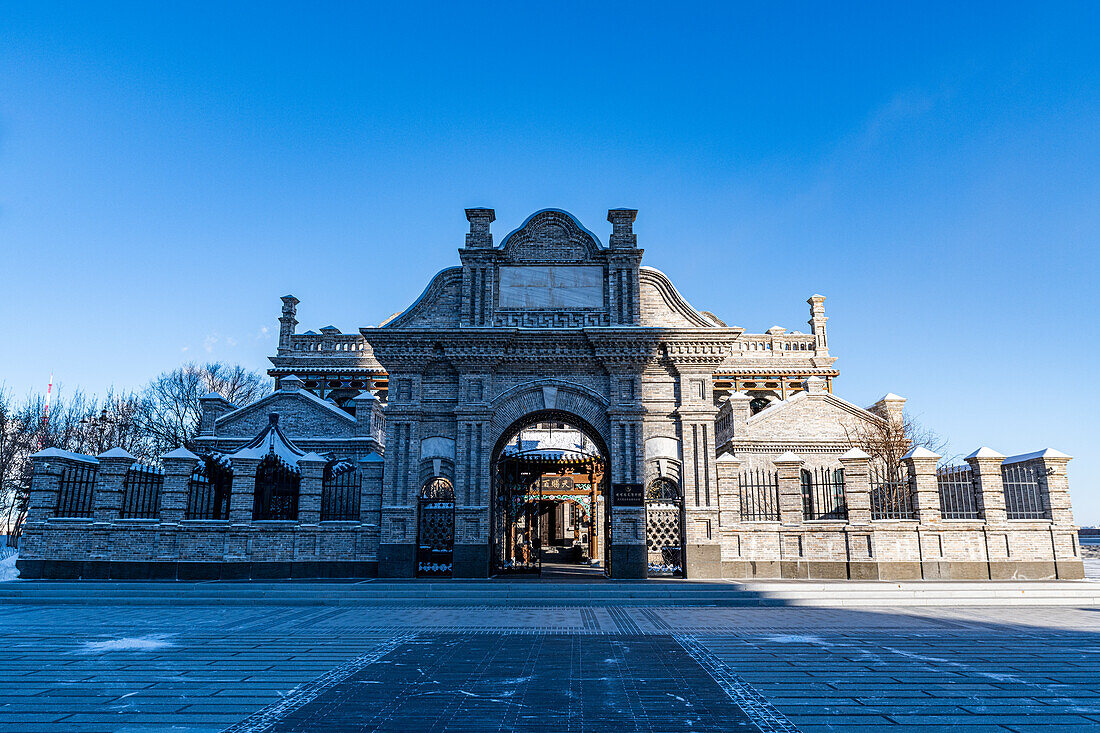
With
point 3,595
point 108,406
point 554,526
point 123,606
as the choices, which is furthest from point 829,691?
point 108,406

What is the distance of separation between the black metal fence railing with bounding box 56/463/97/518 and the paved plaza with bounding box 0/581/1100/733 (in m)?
6.68

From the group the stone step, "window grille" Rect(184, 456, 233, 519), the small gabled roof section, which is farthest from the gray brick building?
the small gabled roof section

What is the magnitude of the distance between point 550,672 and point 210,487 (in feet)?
67.1

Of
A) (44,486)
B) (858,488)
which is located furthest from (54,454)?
(858,488)

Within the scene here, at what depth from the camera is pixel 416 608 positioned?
1378 centimetres

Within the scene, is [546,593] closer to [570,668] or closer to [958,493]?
[570,668]

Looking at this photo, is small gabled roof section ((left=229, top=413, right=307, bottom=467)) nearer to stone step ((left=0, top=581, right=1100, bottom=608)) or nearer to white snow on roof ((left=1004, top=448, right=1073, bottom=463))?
stone step ((left=0, top=581, right=1100, bottom=608))

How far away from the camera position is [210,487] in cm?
2398

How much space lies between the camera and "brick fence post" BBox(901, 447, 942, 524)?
18.0 meters

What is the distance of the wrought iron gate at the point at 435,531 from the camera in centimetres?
1839

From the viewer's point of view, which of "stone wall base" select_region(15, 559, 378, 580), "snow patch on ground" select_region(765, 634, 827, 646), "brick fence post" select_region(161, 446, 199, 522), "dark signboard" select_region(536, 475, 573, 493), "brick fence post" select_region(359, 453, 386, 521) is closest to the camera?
"snow patch on ground" select_region(765, 634, 827, 646)

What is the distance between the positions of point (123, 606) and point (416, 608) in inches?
243

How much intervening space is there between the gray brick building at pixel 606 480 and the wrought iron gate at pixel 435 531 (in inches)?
2.1

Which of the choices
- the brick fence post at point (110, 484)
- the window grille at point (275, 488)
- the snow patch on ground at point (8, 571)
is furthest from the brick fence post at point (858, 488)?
the snow patch on ground at point (8, 571)
